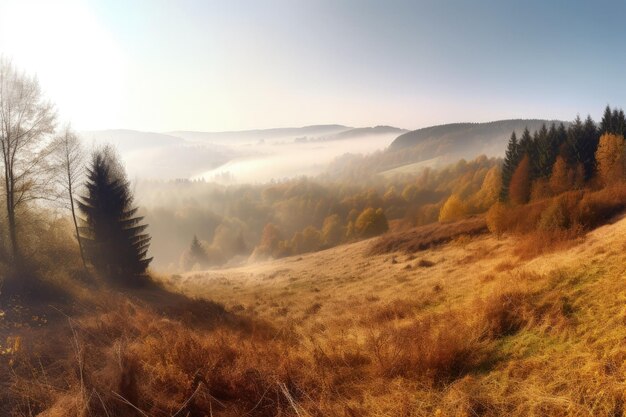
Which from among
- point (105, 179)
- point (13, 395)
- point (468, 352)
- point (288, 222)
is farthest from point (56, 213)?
point (288, 222)

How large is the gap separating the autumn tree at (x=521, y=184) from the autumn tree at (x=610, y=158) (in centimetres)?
742

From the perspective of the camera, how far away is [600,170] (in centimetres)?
3872

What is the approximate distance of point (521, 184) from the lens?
1721 inches

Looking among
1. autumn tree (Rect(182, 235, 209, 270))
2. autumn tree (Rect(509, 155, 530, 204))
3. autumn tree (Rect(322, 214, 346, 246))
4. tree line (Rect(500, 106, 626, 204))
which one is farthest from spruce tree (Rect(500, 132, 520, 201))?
autumn tree (Rect(182, 235, 209, 270))

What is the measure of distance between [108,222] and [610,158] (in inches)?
2004

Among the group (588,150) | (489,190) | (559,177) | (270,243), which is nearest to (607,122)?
(588,150)

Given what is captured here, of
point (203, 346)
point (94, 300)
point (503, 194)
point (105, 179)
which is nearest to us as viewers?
point (203, 346)

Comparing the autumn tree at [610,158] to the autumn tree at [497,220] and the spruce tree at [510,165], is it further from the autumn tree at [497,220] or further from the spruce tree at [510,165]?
the autumn tree at [497,220]

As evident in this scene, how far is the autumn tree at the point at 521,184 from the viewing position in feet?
142

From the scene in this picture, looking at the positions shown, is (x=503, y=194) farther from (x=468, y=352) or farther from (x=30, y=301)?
(x=30, y=301)

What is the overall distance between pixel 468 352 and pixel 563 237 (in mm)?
14047

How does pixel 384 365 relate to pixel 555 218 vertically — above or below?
below

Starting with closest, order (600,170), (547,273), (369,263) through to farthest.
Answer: (547,273)
(369,263)
(600,170)

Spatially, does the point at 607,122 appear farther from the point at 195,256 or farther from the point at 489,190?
the point at 195,256
